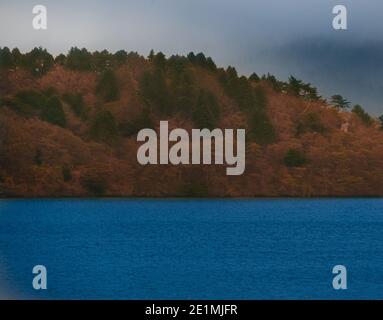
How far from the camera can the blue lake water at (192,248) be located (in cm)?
1972

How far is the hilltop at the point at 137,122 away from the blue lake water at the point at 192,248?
0.74 m

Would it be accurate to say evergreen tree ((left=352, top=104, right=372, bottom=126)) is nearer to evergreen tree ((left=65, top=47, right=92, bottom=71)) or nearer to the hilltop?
the hilltop

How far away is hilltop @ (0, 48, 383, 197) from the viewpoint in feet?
98.5

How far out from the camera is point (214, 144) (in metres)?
28.6

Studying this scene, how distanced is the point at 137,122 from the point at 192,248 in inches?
203

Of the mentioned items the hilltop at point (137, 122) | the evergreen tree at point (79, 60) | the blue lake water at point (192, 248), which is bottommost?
the blue lake water at point (192, 248)

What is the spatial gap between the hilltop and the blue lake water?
2.43 ft

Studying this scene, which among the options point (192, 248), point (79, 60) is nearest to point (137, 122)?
point (79, 60)

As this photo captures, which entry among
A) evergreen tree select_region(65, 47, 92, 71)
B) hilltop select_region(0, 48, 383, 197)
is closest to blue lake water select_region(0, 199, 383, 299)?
hilltop select_region(0, 48, 383, 197)

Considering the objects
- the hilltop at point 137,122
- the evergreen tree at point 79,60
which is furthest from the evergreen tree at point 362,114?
the evergreen tree at point 79,60

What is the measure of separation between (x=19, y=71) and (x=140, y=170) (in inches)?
203

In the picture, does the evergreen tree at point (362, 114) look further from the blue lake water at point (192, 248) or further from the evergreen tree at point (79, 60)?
the evergreen tree at point (79, 60)
